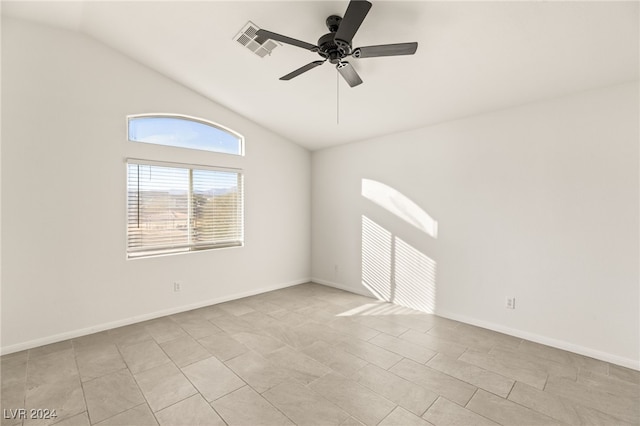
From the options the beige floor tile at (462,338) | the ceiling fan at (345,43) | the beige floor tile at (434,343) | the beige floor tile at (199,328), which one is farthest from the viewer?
the beige floor tile at (199,328)

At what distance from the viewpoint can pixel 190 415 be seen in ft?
6.57

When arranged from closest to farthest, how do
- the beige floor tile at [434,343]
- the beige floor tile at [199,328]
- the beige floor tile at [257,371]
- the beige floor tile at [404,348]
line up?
the beige floor tile at [257,371], the beige floor tile at [404,348], the beige floor tile at [434,343], the beige floor tile at [199,328]

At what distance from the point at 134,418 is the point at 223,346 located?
1.08 m

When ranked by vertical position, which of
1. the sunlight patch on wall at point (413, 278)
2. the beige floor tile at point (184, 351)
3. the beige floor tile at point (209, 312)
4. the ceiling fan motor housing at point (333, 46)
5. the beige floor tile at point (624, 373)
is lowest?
the beige floor tile at point (624, 373)

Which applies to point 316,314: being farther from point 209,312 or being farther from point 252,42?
point 252,42

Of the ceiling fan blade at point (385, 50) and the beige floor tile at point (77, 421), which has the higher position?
the ceiling fan blade at point (385, 50)

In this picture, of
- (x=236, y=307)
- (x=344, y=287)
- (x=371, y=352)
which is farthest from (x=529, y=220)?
(x=236, y=307)

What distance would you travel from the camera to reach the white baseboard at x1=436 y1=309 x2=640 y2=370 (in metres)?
2.68

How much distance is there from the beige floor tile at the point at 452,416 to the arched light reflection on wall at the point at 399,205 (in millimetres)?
2207

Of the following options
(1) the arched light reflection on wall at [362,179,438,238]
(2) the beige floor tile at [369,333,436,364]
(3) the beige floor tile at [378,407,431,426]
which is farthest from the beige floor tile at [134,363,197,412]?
(1) the arched light reflection on wall at [362,179,438,238]

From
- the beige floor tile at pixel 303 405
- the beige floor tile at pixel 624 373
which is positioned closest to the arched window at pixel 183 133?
the beige floor tile at pixel 303 405

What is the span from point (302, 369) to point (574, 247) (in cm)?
292

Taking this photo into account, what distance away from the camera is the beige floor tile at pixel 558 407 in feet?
6.47

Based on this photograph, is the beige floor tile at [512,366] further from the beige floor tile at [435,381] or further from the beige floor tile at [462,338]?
the beige floor tile at [435,381]
